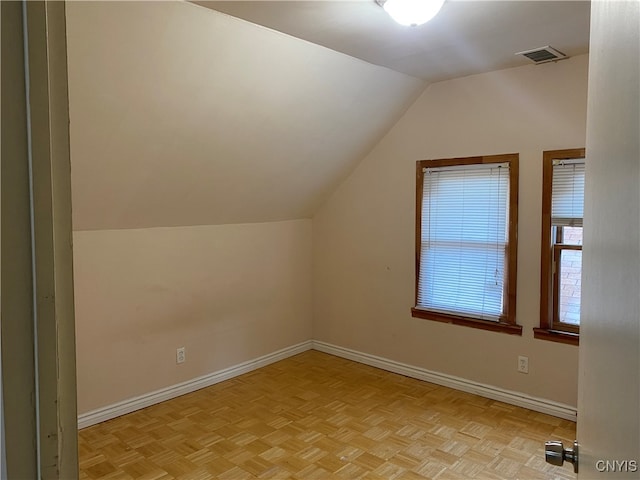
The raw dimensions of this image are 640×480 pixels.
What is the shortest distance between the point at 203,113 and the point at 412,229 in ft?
6.21

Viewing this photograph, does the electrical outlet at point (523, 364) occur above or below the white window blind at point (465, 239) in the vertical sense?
below

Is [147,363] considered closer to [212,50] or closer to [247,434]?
[247,434]

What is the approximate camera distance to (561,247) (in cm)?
318

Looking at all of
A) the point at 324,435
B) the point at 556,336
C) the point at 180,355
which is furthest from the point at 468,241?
the point at 180,355

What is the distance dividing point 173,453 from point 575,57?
133 inches

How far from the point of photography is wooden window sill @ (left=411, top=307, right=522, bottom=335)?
3393 mm

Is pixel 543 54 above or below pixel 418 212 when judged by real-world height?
above

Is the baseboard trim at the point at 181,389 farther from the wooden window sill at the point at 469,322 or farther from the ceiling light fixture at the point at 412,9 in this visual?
the ceiling light fixture at the point at 412,9

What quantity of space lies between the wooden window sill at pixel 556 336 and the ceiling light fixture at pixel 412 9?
7.19 feet

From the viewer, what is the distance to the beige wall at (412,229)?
318cm

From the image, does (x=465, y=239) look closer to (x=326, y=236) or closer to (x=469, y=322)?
(x=469, y=322)

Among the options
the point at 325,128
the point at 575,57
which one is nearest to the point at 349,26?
the point at 325,128

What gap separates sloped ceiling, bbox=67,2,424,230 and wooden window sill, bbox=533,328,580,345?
1899 millimetres

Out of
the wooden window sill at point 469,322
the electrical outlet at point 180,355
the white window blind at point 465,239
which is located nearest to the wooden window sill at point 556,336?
the wooden window sill at point 469,322
